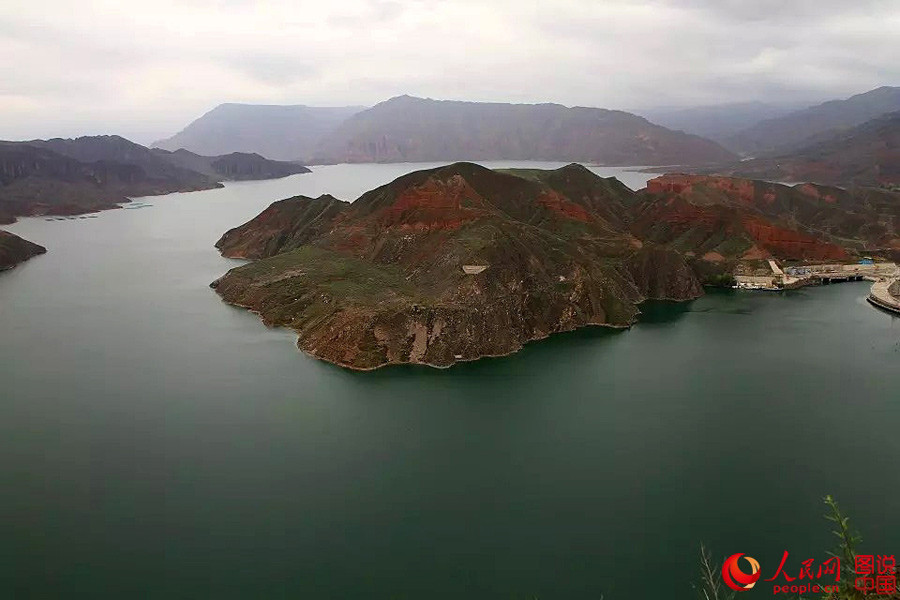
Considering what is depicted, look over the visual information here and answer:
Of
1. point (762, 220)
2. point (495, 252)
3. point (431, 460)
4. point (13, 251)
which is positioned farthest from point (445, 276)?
point (13, 251)

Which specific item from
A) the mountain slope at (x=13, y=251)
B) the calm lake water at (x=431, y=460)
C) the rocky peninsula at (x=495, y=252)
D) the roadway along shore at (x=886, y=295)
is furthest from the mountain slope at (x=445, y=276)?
the mountain slope at (x=13, y=251)

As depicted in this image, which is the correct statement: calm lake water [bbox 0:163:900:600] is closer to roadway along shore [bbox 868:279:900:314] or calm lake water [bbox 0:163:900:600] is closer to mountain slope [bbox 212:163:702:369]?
mountain slope [bbox 212:163:702:369]

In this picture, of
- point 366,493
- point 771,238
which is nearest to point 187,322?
point 366,493

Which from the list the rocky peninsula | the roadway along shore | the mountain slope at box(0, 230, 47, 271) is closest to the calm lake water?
the rocky peninsula

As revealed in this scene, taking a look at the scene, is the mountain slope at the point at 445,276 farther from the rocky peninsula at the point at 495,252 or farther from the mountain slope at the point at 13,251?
the mountain slope at the point at 13,251

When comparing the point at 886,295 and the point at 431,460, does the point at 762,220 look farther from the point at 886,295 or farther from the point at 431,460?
the point at 431,460

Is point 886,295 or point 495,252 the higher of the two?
point 495,252

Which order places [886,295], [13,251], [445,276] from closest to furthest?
[445,276] < [886,295] < [13,251]
